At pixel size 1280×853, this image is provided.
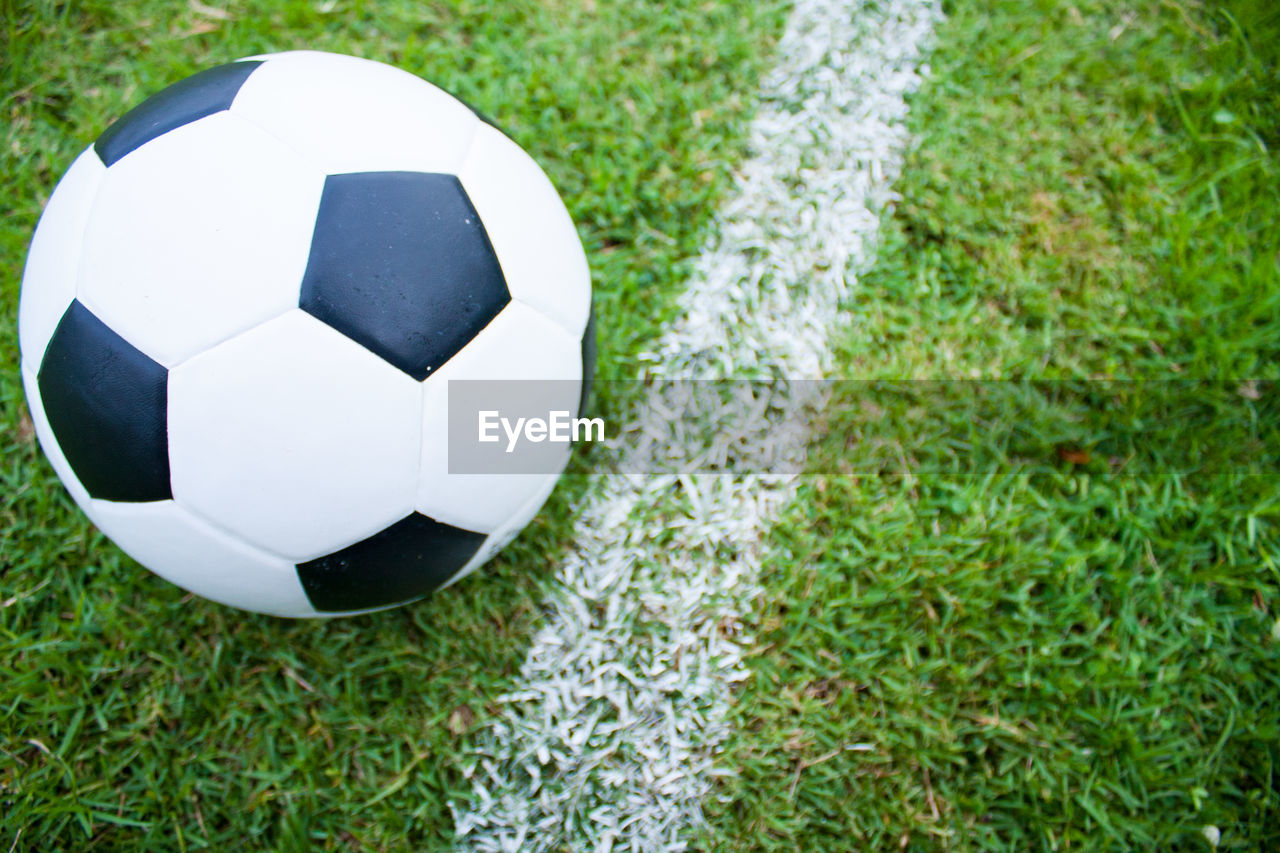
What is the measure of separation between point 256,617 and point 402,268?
1.16m

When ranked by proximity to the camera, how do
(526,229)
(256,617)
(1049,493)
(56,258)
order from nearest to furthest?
(56,258) → (526,229) → (256,617) → (1049,493)

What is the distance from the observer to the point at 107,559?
2184mm

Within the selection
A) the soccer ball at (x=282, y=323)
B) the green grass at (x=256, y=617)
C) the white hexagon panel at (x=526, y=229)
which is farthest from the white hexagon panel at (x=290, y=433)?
the green grass at (x=256, y=617)

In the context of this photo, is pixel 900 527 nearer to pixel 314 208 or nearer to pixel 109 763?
pixel 314 208

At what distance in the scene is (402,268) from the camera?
1517 millimetres

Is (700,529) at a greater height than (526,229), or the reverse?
(526,229)

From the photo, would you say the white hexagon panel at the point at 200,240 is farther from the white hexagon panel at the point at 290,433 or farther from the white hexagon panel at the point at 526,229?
the white hexagon panel at the point at 526,229

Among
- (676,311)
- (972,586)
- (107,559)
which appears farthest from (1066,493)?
(107,559)

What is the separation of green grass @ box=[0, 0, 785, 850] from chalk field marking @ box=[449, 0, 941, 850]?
98mm

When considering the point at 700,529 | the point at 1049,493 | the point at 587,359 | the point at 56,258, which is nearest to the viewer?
the point at 56,258

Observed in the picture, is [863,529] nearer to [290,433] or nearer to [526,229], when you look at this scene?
[526,229]

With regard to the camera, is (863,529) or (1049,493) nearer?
(863,529)

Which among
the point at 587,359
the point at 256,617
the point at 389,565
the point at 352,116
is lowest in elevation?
the point at 256,617

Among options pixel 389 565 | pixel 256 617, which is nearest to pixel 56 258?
pixel 389 565
